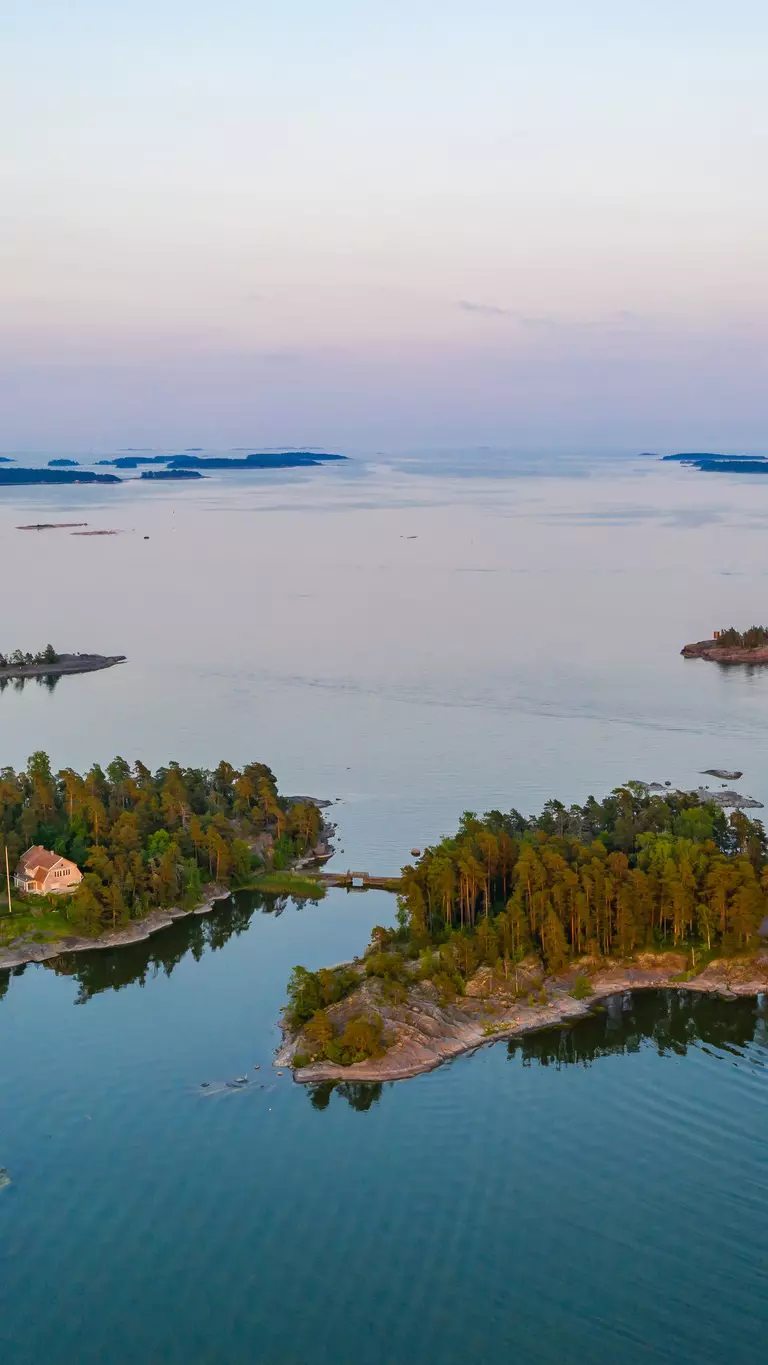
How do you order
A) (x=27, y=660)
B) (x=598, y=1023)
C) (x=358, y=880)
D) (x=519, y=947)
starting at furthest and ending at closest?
(x=27, y=660) → (x=358, y=880) → (x=519, y=947) → (x=598, y=1023)

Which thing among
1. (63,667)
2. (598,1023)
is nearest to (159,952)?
(598,1023)

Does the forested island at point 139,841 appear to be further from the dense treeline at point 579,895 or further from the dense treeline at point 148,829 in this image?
the dense treeline at point 579,895

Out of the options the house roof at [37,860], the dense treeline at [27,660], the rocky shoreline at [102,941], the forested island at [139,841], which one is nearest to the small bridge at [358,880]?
the forested island at [139,841]

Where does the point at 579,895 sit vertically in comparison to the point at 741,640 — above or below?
below

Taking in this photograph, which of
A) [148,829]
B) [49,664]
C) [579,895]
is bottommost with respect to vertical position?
[148,829]

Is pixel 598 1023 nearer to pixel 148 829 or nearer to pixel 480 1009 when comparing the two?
pixel 480 1009

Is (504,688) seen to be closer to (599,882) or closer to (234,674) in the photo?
(234,674)
